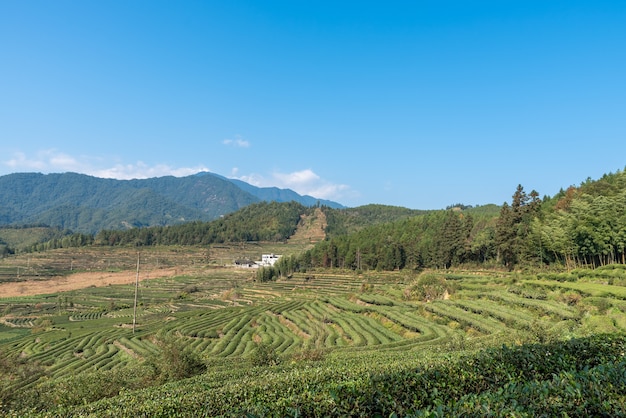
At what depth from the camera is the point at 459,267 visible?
98062mm

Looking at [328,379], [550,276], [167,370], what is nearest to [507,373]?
[328,379]

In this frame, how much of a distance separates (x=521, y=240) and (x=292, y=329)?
5414 centimetres

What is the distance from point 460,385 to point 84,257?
220 meters

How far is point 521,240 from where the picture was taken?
76375 mm

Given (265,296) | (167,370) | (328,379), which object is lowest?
(265,296)

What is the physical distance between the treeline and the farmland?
8.14 m

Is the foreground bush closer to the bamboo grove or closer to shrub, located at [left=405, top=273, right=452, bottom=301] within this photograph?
shrub, located at [left=405, top=273, right=452, bottom=301]

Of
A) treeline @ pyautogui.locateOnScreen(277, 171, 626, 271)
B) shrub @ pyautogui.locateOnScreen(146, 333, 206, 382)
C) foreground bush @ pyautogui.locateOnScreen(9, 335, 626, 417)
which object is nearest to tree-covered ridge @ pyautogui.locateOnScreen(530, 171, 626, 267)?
treeline @ pyautogui.locateOnScreen(277, 171, 626, 271)

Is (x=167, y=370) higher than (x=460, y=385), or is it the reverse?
(x=460, y=385)

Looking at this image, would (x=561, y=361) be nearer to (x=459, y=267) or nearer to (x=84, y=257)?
(x=459, y=267)

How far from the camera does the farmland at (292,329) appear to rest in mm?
12002

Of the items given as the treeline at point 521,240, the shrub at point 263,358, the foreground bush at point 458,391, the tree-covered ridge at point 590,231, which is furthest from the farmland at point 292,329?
the treeline at point 521,240

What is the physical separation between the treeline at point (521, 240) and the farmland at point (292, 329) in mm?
8141

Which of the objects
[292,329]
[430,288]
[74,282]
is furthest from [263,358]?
[74,282]
